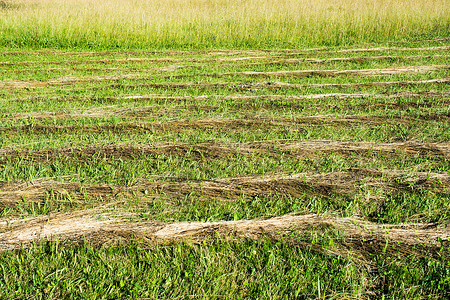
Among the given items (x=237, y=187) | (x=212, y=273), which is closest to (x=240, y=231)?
(x=212, y=273)

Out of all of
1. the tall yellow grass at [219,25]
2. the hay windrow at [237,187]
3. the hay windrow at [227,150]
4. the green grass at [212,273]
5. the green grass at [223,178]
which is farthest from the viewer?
the tall yellow grass at [219,25]

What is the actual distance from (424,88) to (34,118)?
21.3 ft

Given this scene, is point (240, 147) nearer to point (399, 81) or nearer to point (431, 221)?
point (431, 221)

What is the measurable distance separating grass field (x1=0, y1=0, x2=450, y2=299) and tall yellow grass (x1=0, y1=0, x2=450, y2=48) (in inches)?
182

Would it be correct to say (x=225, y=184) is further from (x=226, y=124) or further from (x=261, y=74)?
(x=261, y=74)

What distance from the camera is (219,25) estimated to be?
567 inches

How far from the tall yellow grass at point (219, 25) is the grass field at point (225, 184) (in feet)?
15.2

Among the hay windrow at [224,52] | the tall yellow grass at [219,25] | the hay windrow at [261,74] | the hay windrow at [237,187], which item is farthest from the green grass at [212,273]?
the tall yellow grass at [219,25]

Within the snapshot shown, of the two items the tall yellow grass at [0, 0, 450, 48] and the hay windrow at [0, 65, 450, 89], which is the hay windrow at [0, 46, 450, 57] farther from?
the hay windrow at [0, 65, 450, 89]

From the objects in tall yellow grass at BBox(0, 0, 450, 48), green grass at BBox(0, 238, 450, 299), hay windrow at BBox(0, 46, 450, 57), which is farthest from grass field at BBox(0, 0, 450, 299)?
tall yellow grass at BBox(0, 0, 450, 48)

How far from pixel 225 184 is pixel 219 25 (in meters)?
11.7

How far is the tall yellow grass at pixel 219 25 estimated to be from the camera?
13445mm

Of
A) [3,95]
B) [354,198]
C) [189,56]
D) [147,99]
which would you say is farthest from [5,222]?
[189,56]

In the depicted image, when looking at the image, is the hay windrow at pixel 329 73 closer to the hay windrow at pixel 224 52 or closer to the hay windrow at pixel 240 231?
the hay windrow at pixel 224 52
